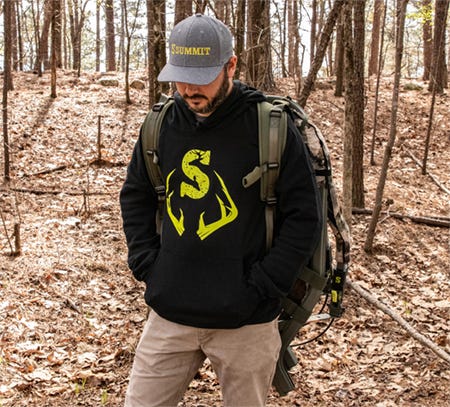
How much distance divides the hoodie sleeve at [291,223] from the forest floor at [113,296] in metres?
2.43

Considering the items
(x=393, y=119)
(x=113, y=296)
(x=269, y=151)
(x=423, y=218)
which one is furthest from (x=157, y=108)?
(x=423, y=218)

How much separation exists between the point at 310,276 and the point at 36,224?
234 inches

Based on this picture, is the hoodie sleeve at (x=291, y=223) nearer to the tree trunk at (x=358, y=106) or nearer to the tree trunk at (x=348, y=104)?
the tree trunk at (x=348, y=104)

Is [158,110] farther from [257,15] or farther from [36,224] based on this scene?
[257,15]

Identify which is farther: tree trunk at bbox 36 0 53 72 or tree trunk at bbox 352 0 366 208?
tree trunk at bbox 36 0 53 72

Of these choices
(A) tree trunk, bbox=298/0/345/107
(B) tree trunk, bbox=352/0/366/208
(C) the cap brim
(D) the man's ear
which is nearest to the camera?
(C) the cap brim

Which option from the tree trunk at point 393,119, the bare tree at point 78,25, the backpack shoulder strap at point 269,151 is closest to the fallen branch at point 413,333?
the tree trunk at point 393,119

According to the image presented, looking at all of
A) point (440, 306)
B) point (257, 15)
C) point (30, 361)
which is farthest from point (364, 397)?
point (257, 15)

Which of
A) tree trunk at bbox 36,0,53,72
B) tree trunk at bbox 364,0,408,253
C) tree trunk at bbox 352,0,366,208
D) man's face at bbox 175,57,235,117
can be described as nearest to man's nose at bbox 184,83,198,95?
man's face at bbox 175,57,235,117

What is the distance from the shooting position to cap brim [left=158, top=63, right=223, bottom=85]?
2.29 meters

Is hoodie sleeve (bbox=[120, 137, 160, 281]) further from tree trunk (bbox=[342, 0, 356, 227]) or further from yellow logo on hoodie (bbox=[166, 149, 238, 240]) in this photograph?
tree trunk (bbox=[342, 0, 356, 227])

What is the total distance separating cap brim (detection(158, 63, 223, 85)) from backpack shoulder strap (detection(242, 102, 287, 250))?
0.29m

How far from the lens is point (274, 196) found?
7.74 ft

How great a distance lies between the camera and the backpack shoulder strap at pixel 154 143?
254 cm
